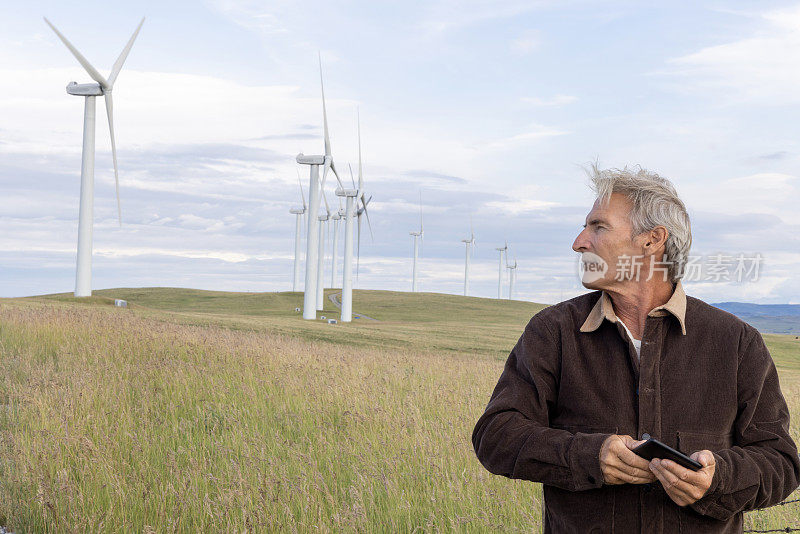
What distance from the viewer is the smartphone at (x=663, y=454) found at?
7.96 ft

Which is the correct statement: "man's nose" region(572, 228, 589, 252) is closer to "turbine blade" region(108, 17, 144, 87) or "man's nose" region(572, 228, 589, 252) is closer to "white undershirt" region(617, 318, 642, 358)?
"white undershirt" region(617, 318, 642, 358)

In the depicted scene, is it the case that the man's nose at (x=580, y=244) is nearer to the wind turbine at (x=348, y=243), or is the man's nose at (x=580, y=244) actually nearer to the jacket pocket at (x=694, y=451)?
the jacket pocket at (x=694, y=451)

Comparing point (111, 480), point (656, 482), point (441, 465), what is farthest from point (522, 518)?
point (111, 480)

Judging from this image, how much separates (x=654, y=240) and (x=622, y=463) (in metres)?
Answer: 0.96

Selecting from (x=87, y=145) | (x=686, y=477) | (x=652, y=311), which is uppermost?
(x=87, y=145)

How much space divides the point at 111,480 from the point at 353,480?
1915 millimetres

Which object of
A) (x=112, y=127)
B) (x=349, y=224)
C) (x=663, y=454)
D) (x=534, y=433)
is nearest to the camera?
(x=663, y=454)

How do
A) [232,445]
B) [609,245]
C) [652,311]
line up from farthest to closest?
1. [232,445]
2. [609,245]
3. [652,311]

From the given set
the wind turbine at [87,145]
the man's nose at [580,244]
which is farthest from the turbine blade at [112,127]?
the man's nose at [580,244]

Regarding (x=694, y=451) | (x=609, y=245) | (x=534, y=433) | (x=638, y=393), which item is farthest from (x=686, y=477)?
(x=609, y=245)

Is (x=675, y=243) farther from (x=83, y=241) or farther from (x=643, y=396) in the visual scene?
(x=83, y=241)

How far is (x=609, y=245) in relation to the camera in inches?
116

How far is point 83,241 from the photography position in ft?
145

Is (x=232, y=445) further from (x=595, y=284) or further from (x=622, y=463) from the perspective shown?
(x=622, y=463)
